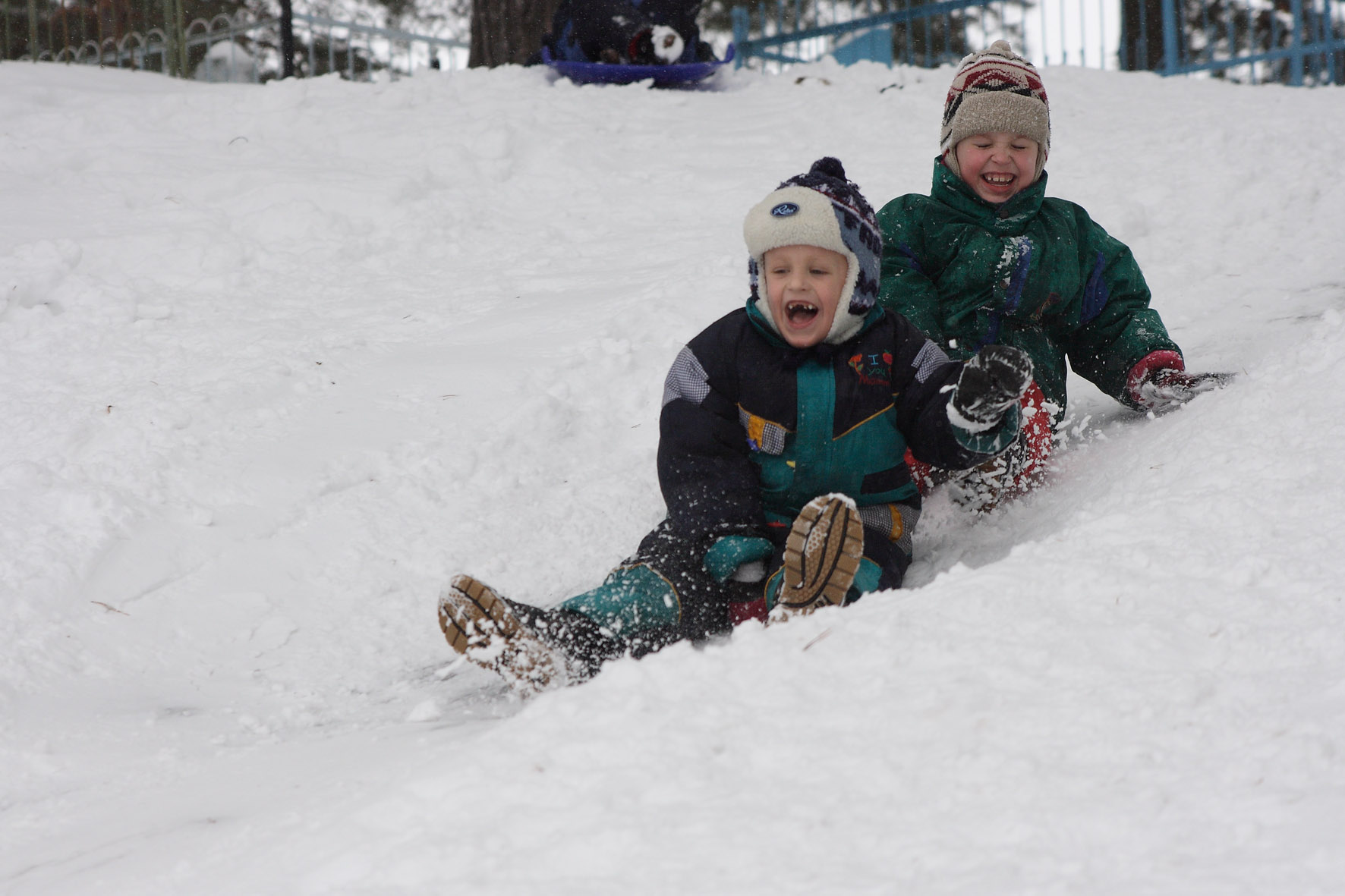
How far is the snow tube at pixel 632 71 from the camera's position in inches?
284

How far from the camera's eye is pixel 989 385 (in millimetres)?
2328

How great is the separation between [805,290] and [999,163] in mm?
904

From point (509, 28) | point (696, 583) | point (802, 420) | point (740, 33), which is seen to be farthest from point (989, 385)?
point (740, 33)

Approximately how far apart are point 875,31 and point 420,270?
7021 millimetres

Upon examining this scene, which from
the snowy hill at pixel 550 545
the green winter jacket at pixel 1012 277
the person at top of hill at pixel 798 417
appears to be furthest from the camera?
the green winter jacket at pixel 1012 277

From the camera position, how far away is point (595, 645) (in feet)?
7.28

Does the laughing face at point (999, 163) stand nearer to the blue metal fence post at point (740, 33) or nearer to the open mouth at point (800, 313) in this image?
the open mouth at point (800, 313)

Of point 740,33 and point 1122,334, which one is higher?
point 740,33

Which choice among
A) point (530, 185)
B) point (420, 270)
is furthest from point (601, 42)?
point (420, 270)

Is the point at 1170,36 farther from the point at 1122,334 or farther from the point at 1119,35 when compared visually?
the point at 1122,334

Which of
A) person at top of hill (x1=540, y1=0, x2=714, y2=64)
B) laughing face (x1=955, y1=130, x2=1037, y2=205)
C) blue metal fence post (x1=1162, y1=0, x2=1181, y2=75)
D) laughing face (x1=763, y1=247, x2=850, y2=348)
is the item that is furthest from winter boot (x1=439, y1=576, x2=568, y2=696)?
blue metal fence post (x1=1162, y1=0, x2=1181, y2=75)

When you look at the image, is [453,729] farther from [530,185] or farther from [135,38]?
[135,38]

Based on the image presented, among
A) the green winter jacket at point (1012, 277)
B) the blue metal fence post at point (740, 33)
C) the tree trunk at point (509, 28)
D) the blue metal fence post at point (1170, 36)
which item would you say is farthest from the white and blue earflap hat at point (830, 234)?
the blue metal fence post at point (740, 33)

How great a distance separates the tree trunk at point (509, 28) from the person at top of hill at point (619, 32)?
2.57ft
